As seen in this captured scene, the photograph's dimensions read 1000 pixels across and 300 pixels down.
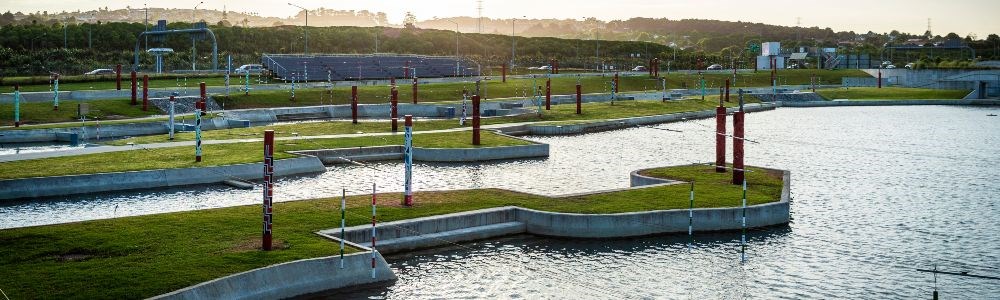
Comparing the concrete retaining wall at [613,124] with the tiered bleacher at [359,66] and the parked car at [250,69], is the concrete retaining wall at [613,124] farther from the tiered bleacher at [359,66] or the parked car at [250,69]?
the parked car at [250,69]

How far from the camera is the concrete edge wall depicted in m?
24.6

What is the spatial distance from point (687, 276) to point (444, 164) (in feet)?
77.5

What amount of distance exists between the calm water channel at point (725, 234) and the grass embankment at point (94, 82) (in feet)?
128

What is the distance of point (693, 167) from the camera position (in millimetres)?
46094

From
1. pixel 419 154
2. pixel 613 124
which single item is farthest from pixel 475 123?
pixel 613 124

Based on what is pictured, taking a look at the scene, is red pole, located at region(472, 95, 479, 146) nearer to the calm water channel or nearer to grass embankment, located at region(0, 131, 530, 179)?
grass embankment, located at region(0, 131, 530, 179)

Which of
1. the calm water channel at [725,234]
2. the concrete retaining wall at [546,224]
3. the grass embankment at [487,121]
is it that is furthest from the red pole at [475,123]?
the concrete retaining wall at [546,224]

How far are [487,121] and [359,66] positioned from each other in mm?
47708

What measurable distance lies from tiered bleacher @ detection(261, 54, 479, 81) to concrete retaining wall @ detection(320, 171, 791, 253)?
219 ft

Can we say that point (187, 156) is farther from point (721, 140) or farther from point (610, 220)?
point (721, 140)

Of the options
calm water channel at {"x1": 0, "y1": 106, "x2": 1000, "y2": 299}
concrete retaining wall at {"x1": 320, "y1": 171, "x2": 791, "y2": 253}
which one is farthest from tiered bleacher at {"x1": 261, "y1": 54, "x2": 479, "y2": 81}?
concrete retaining wall at {"x1": 320, "y1": 171, "x2": 791, "y2": 253}

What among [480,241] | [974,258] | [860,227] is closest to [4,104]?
[480,241]

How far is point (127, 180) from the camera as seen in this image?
4219 centimetres

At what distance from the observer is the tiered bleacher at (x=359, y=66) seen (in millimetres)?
107625
